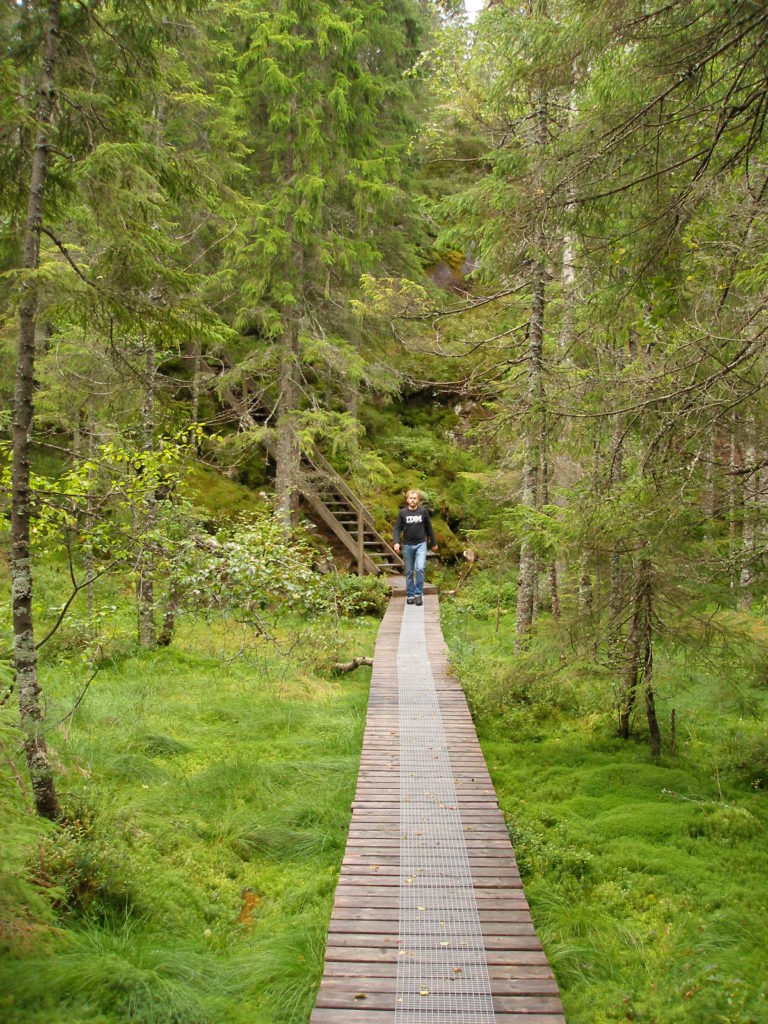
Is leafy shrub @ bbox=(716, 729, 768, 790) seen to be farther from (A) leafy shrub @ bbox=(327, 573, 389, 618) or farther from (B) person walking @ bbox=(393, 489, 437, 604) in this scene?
(A) leafy shrub @ bbox=(327, 573, 389, 618)

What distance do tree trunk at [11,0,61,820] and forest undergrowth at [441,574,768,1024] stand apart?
13.6 ft

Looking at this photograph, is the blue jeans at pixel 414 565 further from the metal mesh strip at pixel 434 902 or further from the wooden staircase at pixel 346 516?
the metal mesh strip at pixel 434 902

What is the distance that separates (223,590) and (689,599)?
6057mm

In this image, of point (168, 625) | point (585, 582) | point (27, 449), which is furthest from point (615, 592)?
point (168, 625)

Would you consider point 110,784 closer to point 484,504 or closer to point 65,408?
point 65,408

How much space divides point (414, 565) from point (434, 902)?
9.31m

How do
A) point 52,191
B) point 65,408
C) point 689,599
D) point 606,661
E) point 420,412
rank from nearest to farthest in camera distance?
point 52,191
point 689,599
point 606,661
point 65,408
point 420,412

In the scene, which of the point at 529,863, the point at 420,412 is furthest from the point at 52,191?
the point at 420,412

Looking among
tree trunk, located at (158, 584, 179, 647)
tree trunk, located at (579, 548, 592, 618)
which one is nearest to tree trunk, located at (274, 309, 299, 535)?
tree trunk, located at (158, 584, 179, 647)

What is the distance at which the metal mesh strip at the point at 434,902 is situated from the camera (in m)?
3.83

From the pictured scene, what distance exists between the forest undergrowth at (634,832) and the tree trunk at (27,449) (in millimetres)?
4141

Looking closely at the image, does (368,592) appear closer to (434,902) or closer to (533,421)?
(533,421)

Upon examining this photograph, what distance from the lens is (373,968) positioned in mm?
4125

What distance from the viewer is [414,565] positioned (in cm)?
1395
